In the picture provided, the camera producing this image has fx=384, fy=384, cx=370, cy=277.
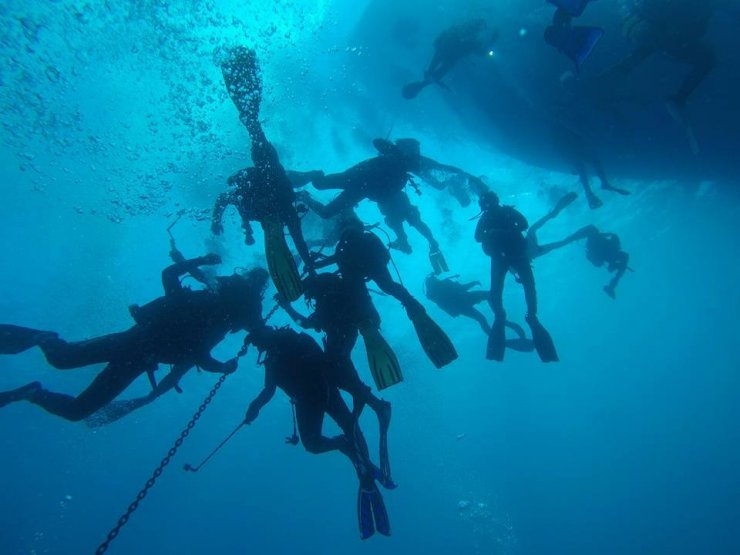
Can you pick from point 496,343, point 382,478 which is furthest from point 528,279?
point 382,478

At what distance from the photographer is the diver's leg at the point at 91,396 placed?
5.63 m

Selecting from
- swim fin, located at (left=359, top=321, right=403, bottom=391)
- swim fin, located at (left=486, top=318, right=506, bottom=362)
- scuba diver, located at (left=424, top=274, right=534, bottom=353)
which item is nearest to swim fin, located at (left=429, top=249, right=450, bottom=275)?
scuba diver, located at (left=424, top=274, right=534, bottom=353)

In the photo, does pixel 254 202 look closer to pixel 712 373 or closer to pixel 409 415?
pixel 409 415

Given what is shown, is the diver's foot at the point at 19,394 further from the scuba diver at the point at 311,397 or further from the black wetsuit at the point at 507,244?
the black wetsuit at the point at 507,244

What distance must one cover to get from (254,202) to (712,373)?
127m

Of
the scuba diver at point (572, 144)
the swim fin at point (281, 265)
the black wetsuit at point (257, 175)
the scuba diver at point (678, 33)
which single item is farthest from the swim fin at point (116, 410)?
the scuba diver at point (572, 144)

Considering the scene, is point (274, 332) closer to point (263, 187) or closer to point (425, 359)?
point (263, 187)

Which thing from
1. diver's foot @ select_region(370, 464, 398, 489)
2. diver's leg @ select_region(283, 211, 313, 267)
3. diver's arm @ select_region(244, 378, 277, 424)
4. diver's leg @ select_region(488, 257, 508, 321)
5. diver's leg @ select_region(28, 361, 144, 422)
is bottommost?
diver's foot @ select_region(370, 464, 398, 489)

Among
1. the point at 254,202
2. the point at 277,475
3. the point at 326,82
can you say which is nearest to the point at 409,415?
the point at 277,475

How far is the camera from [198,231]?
1772 cm

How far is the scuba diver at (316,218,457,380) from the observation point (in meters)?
5.62

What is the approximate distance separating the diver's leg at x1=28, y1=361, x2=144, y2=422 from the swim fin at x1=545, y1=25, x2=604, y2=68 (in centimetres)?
852

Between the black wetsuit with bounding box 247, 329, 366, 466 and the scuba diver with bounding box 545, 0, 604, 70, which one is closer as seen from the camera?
the black wetsuit with bounding box 247, 329, 366, 466

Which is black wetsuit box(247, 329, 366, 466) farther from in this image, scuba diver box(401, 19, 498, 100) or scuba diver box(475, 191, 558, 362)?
scuba diver box(401, 19, 498, 100)
